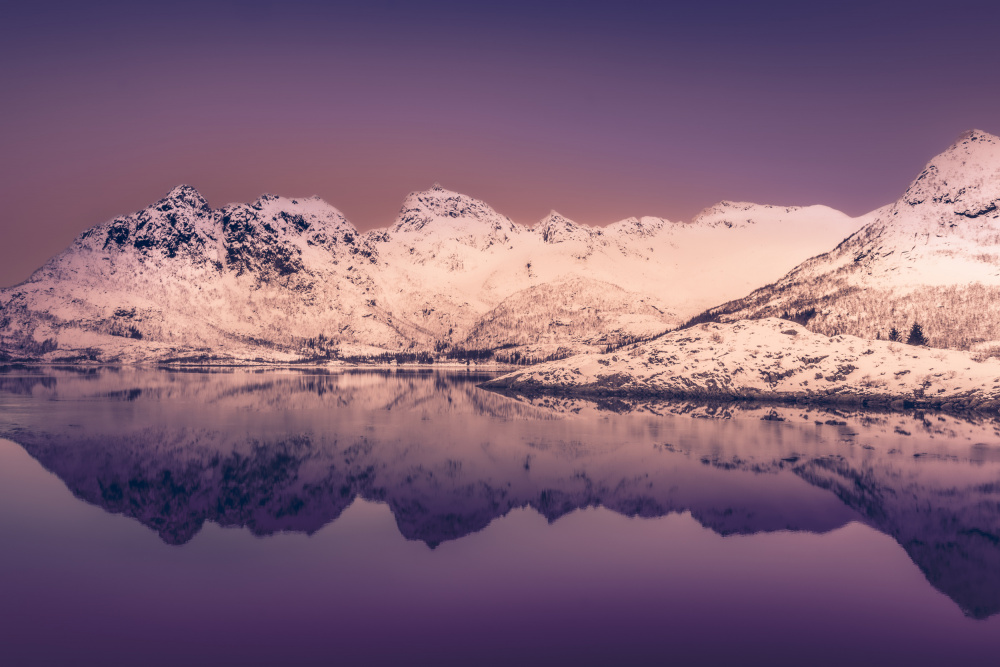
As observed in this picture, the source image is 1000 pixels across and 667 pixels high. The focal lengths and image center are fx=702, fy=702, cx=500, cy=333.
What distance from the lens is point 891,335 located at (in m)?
161

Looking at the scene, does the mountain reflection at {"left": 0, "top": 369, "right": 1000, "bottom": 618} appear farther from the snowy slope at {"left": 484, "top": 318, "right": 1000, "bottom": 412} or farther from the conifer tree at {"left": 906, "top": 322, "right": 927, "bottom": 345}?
the conifer tree at {"left": 906, "top": 322, "right": 927, "bottom": 345}

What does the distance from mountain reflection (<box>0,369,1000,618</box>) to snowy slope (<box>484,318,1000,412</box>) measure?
1500 centimetres

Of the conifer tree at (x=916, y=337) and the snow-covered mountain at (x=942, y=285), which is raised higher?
the snow-covered mountain at (x=942, y=285)

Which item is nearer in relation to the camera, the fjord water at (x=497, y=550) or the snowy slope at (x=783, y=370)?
the fjord water at (x=497, y=550)

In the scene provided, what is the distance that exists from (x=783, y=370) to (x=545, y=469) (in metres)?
61.4

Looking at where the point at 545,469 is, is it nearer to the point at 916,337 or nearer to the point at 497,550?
the point at 497,550

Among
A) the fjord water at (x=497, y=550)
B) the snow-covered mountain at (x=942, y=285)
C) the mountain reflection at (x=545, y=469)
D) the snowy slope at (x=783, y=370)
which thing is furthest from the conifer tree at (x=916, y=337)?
the fjord water at (x=497, y=550)

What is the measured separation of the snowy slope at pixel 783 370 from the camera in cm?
8412

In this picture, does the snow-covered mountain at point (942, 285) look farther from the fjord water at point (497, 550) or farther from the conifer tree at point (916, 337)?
the fjord water at point (497, 550)

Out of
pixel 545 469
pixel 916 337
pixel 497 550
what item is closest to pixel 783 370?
pixel 545 469

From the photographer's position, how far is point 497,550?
25703mm

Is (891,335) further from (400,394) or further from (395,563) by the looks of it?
(395,563)

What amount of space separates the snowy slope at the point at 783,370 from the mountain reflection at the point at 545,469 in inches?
591

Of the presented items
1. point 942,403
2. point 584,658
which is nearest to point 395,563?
point 584,658
